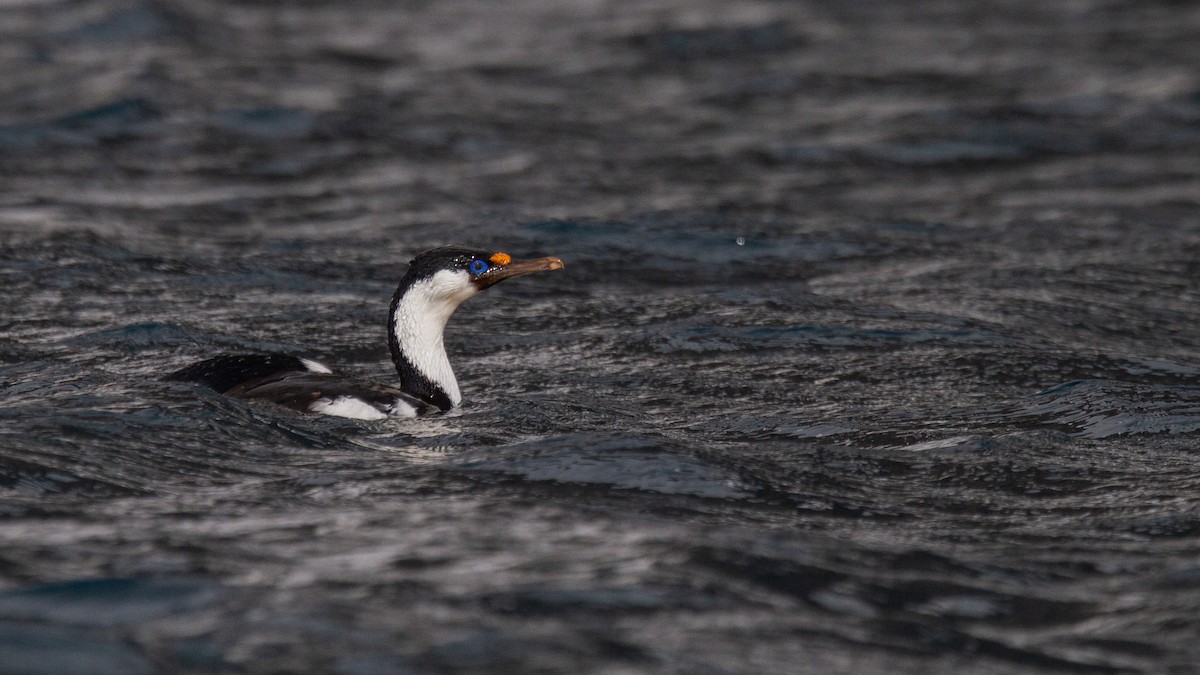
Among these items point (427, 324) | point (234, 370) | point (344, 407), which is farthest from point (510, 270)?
point (234, 370)

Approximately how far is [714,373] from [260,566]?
160 inches

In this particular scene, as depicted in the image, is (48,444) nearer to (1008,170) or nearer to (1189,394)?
(1189,394)

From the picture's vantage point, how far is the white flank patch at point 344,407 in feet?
25.7

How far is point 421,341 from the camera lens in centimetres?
863

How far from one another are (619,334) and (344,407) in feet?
10.1

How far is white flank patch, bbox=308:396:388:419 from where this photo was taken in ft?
25.7

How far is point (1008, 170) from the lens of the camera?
51.6 ft

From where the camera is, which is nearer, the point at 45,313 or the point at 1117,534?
the point at 1117,534

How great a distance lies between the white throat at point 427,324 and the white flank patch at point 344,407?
70 cm

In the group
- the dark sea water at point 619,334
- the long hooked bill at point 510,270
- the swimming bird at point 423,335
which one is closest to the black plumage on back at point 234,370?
the swimming bird at point 423,335

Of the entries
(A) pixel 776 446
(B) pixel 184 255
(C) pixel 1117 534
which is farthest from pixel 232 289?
(C) pixel 1117 534

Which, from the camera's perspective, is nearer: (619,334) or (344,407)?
(344,407)

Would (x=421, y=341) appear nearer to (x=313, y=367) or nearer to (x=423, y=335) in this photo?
(x=423, y=335)

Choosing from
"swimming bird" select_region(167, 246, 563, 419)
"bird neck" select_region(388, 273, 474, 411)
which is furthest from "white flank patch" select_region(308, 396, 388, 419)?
"bird neck" select_region(388, 273, 474, 411)
